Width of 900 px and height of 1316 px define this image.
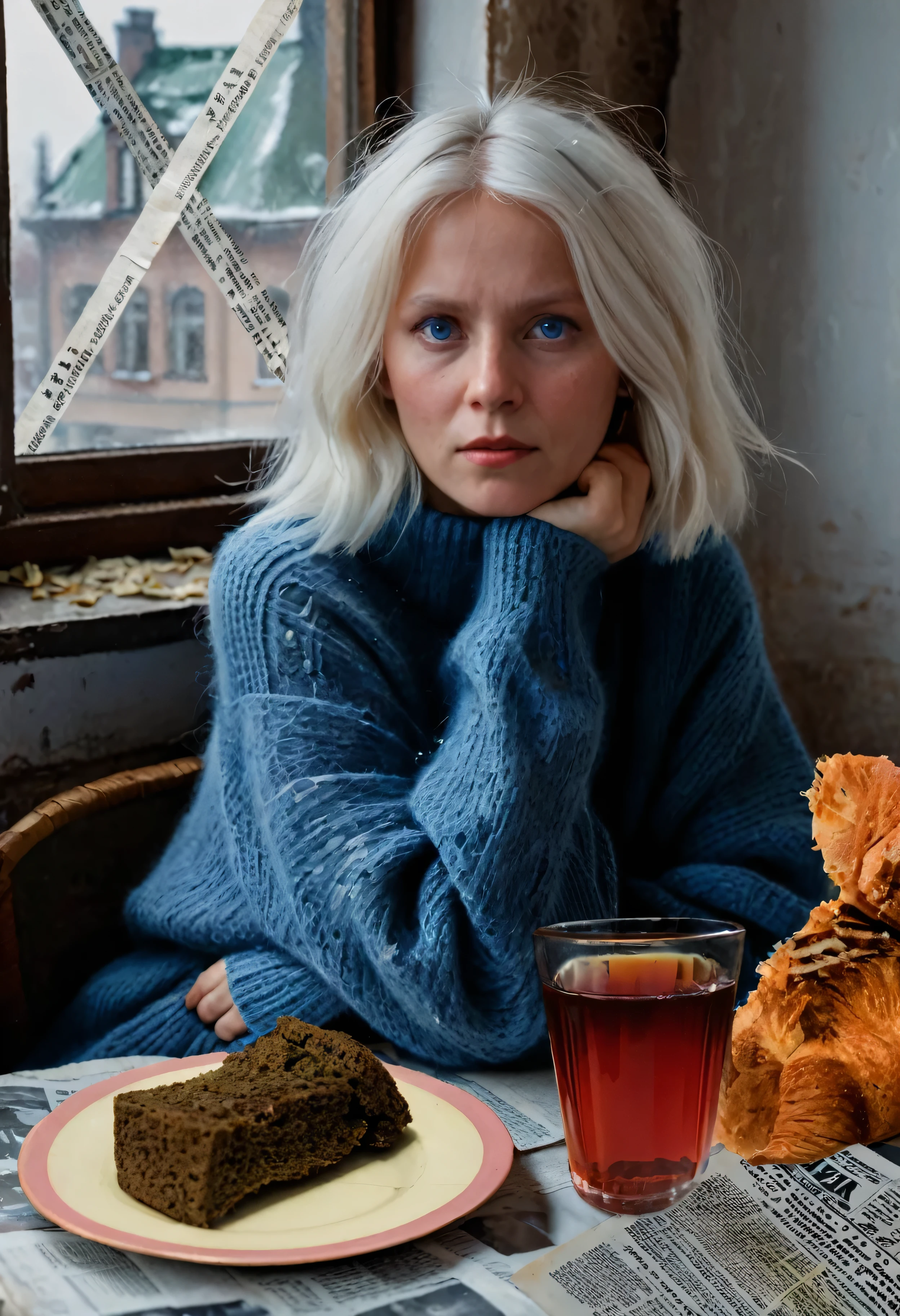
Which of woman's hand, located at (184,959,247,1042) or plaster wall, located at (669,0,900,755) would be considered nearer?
woman's hand, located at (184,959,247,1042)

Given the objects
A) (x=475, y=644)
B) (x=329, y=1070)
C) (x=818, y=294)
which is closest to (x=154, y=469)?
(x=475, y=644)

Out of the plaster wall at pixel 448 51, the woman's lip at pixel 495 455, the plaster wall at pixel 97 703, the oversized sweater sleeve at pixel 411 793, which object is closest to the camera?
the oversized sweater sleeve at pixel 411 793

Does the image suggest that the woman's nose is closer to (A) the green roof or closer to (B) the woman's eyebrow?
(B) the woman's eyebrow

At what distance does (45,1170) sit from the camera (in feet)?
2.23

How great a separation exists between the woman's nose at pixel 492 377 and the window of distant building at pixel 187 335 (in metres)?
0.65

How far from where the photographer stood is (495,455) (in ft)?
3.41

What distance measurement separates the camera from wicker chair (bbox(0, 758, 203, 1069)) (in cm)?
117

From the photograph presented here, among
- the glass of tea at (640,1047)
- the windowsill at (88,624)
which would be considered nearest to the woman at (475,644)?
→ the windowsill at (88,624)

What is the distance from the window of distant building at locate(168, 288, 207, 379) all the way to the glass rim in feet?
3.47

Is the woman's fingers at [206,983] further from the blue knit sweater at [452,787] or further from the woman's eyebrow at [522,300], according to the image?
the woman's eyebrow at [522,300]

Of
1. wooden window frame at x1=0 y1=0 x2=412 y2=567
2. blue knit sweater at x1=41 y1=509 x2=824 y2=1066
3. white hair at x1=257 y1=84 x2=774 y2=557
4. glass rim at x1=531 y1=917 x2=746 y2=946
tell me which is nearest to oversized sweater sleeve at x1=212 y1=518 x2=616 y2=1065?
blue knit sweater at x1=41 y1=509 x2=824 y2=1066

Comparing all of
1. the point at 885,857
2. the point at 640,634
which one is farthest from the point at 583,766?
the point at 885,857

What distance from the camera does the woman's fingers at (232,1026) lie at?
3.37ft

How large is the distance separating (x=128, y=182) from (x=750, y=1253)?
1283 millimetres
